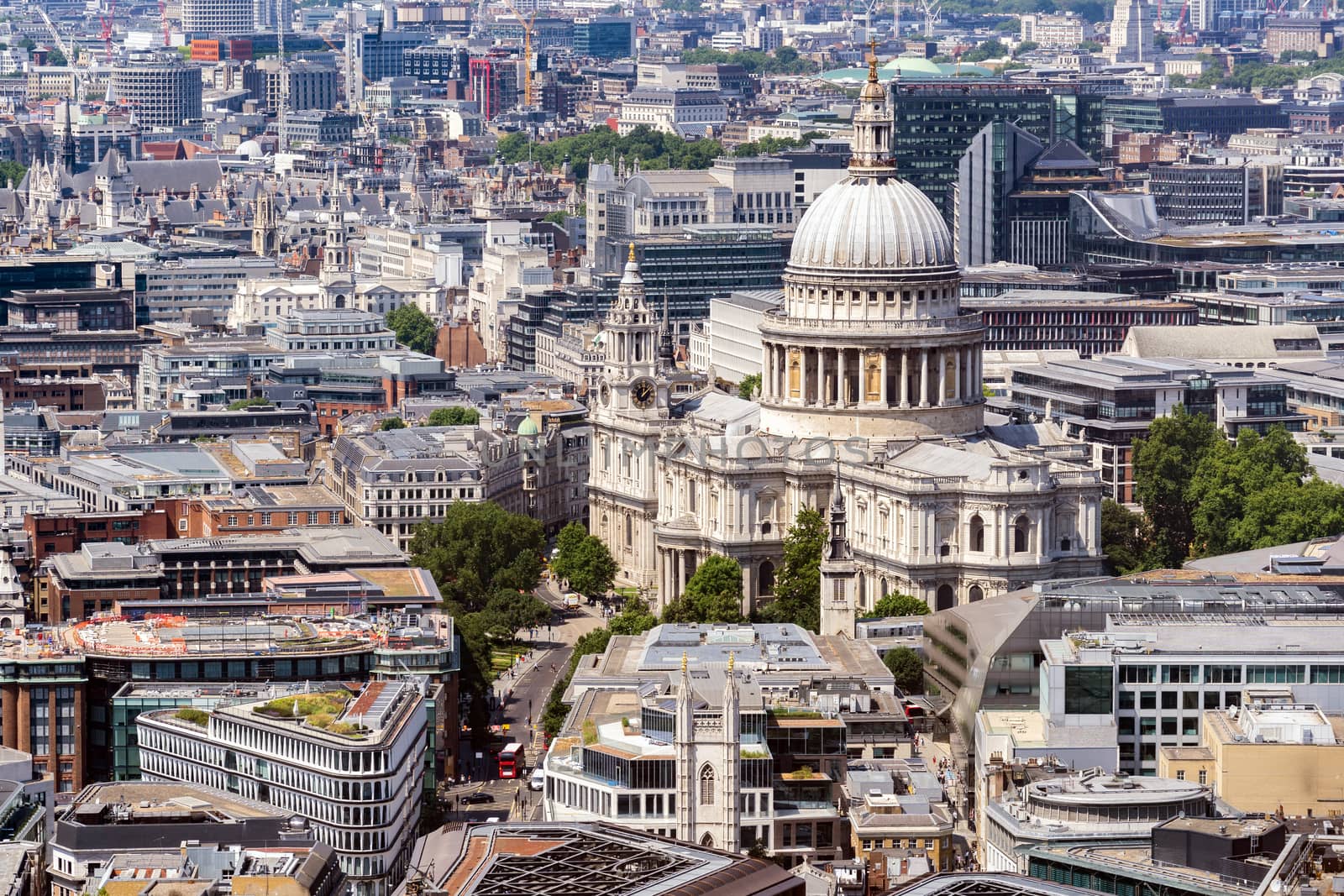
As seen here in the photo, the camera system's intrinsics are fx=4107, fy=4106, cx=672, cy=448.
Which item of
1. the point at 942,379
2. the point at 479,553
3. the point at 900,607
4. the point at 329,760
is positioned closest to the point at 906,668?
the point at 900,607

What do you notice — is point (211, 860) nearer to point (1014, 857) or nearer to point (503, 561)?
point (1014, 857)

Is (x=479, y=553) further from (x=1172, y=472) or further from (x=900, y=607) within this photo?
(x=1172, y=472)

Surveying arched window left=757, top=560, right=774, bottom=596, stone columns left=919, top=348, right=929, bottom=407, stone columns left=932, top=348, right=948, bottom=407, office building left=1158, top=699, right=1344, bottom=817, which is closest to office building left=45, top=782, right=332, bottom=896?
office building left=1158, top=699, right=1344, bottom=817

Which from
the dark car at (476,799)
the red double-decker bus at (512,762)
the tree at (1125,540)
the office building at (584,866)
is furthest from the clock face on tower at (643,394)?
the office building at (584,866)

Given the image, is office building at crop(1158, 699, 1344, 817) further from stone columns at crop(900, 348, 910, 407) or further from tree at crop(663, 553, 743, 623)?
stone columns at crop(900, 348, 910, 407)

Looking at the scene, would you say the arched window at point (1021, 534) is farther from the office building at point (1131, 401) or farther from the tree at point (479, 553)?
the office building at point (1131, 401)

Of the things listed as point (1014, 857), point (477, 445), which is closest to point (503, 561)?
point (477, 445)

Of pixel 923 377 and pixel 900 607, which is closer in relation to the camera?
pixel 900 607
